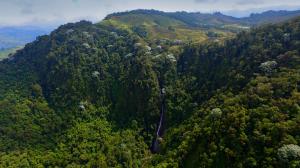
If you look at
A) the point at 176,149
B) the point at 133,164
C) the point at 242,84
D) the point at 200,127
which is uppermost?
the point at 242,84

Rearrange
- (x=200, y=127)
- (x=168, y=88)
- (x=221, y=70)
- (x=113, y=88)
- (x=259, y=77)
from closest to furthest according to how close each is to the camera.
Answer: (x=200, y=127), (x=259, y=77), (x=221, y=70), (x=168, y=88), (x=113, y=88)

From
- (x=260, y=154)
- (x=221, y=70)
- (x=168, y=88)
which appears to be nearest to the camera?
(x=260, y=154)

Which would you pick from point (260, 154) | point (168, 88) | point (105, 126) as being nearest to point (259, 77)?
point (260, 154)

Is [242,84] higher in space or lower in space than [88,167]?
higher

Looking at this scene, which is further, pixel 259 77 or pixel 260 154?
pixel 259 77

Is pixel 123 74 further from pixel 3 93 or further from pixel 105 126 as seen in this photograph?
pixel 3 93

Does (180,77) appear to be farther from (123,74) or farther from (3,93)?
(3,93)

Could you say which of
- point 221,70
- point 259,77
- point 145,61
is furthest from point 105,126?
point 259,77
